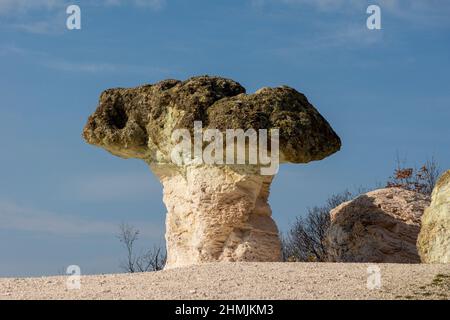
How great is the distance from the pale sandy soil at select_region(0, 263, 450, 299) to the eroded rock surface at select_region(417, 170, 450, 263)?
4.91 ft

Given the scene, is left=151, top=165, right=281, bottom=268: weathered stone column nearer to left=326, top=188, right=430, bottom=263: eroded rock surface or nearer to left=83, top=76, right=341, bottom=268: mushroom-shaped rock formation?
left=83, top=76, right=341, bottom=268: mushroom-shaped rock formation

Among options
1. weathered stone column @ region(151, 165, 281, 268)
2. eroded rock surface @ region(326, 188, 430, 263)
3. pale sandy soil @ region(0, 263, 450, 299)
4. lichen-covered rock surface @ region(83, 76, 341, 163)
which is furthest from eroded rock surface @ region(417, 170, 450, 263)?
eroded rock surface @ region(326, 188, 430, 263)

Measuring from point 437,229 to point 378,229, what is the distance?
15.4 ft

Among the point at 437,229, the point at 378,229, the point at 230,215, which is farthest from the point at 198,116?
the point at 378,229

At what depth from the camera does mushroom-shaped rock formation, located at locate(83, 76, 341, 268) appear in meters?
18.8

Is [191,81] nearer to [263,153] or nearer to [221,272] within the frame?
[263,153]

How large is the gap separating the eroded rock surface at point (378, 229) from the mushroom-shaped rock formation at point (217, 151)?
3.50 meters

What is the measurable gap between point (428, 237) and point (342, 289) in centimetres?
477

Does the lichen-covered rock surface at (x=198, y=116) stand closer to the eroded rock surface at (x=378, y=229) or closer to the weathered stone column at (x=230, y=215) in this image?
the weathered stone column at (x=230, y=215)

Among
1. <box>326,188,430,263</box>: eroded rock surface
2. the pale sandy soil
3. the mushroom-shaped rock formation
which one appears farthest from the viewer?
<box>326,188,430,263</box>: eroded rock surface

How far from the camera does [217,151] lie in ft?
61.4

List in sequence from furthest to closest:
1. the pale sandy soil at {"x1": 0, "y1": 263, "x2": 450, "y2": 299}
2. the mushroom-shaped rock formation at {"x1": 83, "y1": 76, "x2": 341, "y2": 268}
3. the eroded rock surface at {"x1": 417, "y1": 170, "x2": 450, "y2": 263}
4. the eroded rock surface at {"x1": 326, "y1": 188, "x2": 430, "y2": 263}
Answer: the eroded rock surface at {"x1": 326, "y1": 188, "x2": 430, "y2": 263} < the mushroom-shaped rock formation at {"x1": 83, "y1": 76, "x2": 341, "y2": 268} < the eroded rock surface at {"x1": 417, "y1": 170, "x2": 450, "y2": 263} < the pale sandy soil at {"x1": 0, "y1": 263, "x2": 450, "y2": 299}

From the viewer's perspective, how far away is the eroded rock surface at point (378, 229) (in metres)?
22.4
